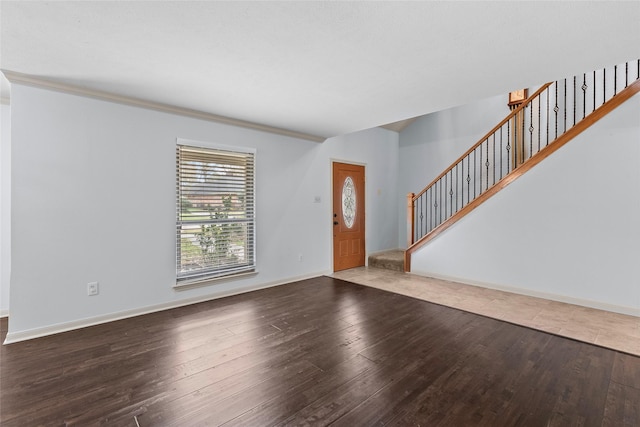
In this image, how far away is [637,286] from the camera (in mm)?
3250

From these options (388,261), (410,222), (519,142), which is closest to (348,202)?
(410,222)

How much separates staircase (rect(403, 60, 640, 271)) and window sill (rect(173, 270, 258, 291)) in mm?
2935

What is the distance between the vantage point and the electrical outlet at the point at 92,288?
120 inches

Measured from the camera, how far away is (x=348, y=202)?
5.72 m

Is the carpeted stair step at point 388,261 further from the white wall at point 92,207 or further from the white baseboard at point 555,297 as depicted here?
the white wall at point 92,207

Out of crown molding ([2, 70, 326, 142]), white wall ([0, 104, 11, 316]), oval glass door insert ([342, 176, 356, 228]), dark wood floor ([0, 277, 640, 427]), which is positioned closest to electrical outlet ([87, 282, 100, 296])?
dark wood floor ([0, 277, 640, 427])

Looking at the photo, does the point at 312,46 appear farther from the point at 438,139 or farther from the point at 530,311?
the point at 438,139

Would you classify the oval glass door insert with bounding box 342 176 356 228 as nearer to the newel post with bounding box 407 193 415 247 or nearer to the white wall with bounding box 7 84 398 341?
the newel post with bounding box 407 193 415 247

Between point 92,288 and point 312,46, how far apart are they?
3232mm

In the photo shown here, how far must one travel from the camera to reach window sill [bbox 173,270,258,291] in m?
3.64

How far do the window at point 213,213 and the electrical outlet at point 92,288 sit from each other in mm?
811

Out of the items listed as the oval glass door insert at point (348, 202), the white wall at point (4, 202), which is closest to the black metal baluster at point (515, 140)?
the oval glass door insert at point (348, 202)

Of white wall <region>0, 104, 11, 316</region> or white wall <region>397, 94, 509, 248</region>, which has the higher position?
white wall <region>397, 94, 509, 248</region>

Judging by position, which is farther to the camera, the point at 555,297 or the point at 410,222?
the point at 410,222
